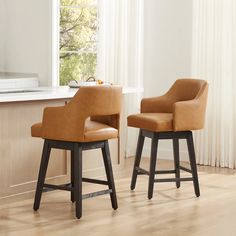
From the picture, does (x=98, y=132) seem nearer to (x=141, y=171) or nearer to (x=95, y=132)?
(x=95, y=132)

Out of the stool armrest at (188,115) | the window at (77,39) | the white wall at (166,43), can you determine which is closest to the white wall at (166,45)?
the white wall at (166,43)

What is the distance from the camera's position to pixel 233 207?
16.5 feet

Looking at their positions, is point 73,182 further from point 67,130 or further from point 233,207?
point 233,207

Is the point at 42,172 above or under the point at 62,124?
under

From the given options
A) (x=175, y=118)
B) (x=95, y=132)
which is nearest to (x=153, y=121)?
(x=175, y=118)

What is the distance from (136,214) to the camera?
15.5 ft

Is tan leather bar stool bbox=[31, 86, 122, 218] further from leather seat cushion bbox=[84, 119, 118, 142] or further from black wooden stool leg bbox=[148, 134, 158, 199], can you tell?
black wooden stool leg bbox=[148, 134, 158, 199]

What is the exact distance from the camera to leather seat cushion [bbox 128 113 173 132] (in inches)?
201

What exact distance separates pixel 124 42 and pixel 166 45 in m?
0.46

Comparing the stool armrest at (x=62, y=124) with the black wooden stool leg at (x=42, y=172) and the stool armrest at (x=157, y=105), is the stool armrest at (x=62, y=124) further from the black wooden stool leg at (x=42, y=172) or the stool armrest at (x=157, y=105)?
the stool armrest at (x=157, y=105)

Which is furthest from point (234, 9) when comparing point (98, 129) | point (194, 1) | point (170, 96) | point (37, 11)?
point (98, 129)

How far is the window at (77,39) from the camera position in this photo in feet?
23.6

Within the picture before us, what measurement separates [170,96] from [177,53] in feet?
5.08

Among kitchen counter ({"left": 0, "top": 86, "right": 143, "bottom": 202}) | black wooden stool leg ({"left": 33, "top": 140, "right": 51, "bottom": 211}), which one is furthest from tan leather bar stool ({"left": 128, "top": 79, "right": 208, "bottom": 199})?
black wooden stool leg ({"left": 33, "top": 140, "right": 51, "bottom": 211})
